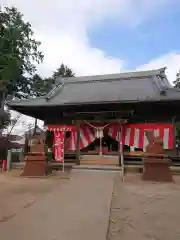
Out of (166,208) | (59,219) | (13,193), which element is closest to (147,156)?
(166,208)

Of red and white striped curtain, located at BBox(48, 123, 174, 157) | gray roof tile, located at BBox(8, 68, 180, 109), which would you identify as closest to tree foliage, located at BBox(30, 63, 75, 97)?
gray roof tile, located at BBox(8, 68, 180, 109)

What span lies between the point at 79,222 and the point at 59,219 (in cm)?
40

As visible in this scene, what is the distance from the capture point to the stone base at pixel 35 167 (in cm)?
1026

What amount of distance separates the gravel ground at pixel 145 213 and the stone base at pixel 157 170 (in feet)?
3.82

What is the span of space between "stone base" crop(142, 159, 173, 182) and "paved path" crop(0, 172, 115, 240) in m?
3.19

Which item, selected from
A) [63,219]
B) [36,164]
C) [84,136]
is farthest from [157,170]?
[63,219]

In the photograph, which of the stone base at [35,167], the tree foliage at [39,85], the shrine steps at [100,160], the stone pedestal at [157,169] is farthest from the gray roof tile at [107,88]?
the tree foliage at [39,85]

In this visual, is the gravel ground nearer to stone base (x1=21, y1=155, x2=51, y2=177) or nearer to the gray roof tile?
stone base (x1=21, y1=155, x2=51, y2=177)

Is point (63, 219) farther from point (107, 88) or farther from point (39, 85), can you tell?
point (39, 85)

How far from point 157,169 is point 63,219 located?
5860 mm

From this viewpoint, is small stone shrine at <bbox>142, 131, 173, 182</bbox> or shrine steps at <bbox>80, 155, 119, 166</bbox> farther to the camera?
shrine steps at <bbox>80, 155, 119, 166</bbox>

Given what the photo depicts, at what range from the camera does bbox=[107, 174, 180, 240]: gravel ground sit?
395cm

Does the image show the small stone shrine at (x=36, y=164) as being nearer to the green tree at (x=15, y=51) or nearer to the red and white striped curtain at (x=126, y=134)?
the red and white striped curtain at (x=126, y=134)

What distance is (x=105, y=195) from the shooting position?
21.5 feet
